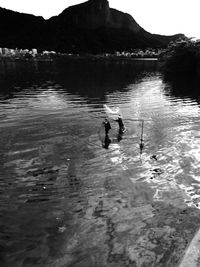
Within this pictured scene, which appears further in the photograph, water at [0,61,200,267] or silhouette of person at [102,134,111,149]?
silhouette of person at [102,134,111,149]

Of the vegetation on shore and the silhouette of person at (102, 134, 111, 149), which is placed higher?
the vegetation on shore

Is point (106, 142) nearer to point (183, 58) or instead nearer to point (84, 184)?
point (84, 184)

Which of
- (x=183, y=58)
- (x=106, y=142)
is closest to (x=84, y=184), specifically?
(x=106, y=142)

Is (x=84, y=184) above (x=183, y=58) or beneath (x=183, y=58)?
beneath

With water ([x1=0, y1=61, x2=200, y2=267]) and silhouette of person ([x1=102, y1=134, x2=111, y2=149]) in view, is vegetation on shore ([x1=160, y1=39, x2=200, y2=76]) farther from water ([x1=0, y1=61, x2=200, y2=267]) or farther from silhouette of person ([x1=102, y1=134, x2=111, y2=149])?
silhouette of person ([x1=102, y1=134, x2=111, y2=149])

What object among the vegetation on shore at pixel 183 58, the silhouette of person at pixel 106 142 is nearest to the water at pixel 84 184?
the silhouette of person at pixel 106 142

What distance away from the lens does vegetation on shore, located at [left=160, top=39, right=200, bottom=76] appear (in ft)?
417

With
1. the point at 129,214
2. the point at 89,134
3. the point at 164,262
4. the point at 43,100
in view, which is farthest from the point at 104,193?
the point at 43,100

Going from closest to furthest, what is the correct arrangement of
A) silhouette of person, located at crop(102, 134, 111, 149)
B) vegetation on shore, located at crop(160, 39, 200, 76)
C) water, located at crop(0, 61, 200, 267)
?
1. water, located at crop(0, 61, 200, 267)
2. silhouette of person, located at crop(102, 134, 111, 149)
3. vegetation on shore, located at crop(160, 39, 200, 76)

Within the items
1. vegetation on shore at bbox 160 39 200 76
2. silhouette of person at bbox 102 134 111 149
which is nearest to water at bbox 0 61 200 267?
silhouette of person at bbox 102 134 111 149

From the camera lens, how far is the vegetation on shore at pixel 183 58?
127m

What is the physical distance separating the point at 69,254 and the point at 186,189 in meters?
12.3

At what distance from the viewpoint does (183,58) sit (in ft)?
427

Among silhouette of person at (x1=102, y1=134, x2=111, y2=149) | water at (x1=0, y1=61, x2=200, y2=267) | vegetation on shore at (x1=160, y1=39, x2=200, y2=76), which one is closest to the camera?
water at (x1=0, y1=61, x2=200, y2=267)
